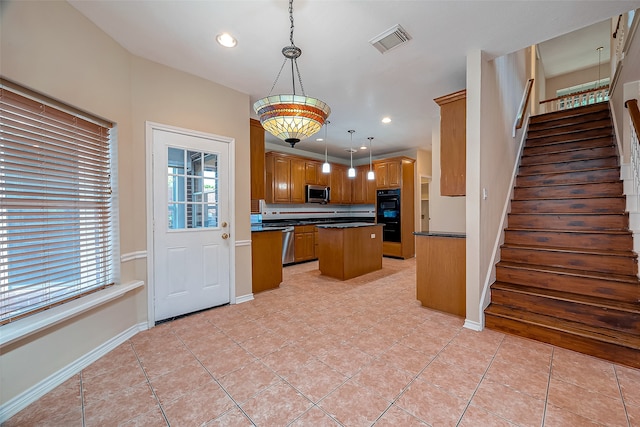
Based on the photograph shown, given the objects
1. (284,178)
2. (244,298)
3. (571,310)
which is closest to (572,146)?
(571,310)

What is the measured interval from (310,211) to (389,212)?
202 cm

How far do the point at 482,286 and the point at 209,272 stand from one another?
116 inches

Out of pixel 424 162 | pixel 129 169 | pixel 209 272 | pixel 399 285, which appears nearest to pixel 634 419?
pixel 399 285

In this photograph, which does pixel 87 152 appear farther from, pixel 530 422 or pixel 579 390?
pixel 579 390

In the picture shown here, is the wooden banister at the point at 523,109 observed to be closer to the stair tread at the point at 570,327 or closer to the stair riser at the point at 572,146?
the stair riser at the point at 572,146

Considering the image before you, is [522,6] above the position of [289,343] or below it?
above

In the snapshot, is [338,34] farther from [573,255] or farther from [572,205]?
[572,205]

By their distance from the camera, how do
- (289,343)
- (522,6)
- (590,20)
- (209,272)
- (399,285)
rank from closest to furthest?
(522,6), (590,20), (289,343), (209,272), (399,285)

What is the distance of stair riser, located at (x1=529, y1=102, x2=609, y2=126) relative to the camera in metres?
4.15

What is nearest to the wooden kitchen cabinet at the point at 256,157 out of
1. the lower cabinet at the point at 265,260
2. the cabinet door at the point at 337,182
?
the lower cabinet at the point at 265,260

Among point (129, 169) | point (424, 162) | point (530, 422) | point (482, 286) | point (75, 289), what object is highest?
point (424, 162)

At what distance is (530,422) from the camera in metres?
1.46

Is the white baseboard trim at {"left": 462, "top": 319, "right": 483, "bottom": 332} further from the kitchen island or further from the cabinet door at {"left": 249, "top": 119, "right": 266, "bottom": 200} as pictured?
the cabinet door at {"left": 249, "top": 119, "right": 266, "bottom": 200}

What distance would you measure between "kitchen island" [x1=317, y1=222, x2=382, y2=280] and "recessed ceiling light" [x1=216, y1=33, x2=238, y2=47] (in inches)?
115
